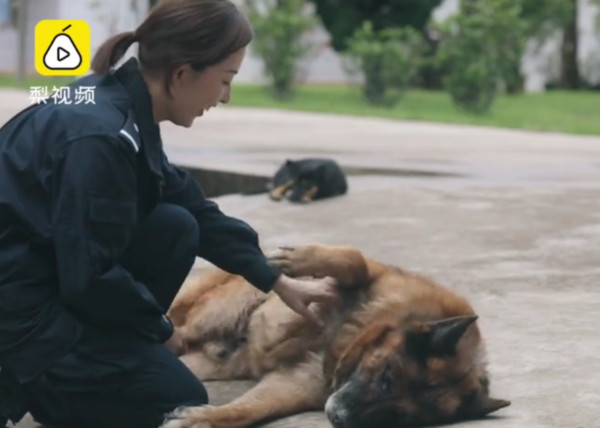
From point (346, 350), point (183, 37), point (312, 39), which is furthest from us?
point (312, 39)

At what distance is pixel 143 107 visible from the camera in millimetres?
3914

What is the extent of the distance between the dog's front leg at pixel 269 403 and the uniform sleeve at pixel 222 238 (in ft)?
1.05

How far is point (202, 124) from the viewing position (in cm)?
1731

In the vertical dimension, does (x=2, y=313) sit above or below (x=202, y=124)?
above

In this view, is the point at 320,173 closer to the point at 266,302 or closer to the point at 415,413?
the point at 266,302

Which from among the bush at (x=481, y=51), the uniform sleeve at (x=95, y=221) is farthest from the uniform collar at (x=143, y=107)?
the bush at (x=481, y=51)

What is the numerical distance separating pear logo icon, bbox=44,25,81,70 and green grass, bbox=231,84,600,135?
12017mm

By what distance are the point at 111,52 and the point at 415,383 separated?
4.14ft

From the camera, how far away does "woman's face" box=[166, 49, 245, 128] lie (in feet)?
12.9

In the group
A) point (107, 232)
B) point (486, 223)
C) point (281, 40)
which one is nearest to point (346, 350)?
point (107, 232)

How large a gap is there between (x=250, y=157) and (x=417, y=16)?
55.2ft

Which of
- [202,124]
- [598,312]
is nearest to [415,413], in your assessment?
[598,312]

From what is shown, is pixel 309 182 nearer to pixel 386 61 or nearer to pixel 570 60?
pixel 386 61

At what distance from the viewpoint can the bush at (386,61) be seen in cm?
2400
